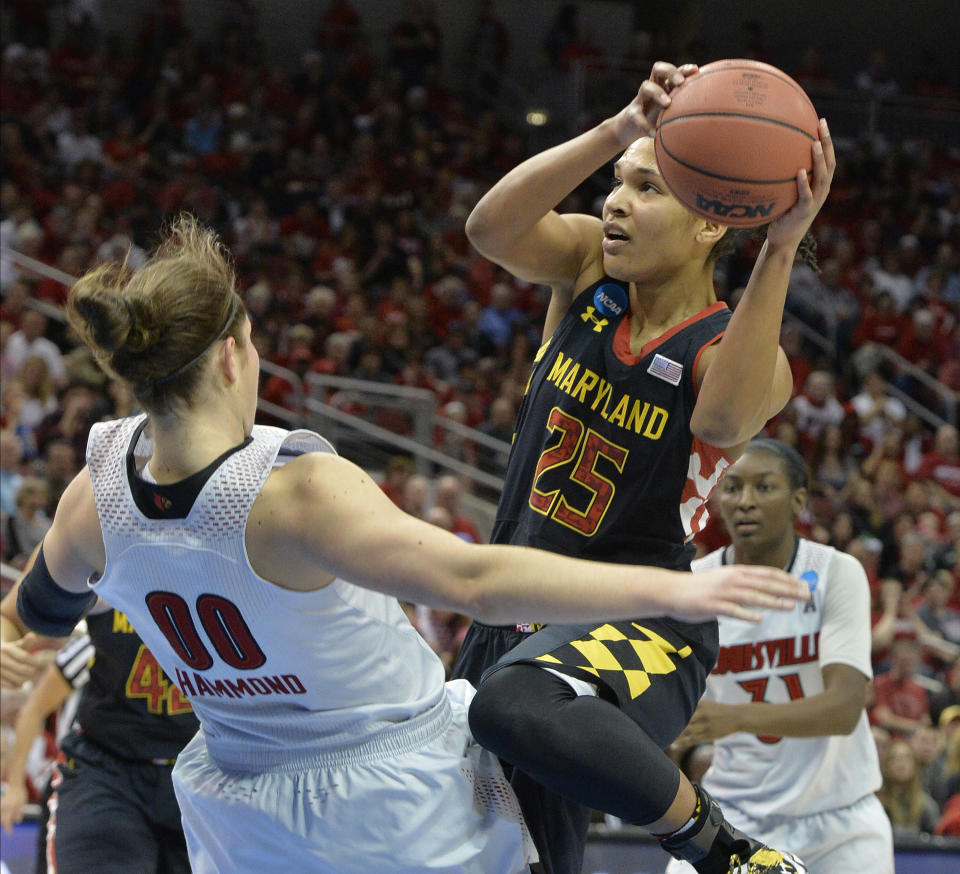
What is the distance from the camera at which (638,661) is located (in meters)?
2.98

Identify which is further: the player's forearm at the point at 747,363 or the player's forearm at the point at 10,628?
the player's forearm at the point at 10,628

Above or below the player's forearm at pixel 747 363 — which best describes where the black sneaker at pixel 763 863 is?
below

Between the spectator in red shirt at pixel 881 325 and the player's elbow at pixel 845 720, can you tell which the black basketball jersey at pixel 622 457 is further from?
the spectator in red shirt at pixel 881 325

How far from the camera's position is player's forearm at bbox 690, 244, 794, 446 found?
2885 millimetres

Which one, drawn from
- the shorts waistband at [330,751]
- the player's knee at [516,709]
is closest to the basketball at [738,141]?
the player's knee at [516,709]

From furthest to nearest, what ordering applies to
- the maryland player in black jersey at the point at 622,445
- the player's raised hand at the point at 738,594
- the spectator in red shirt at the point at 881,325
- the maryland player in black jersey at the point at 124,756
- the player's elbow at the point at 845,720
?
the spectator in red shirt at the point at 881,325, the player's elbow at the point at 845,720, the maryland player in black jersey at the point at 124,756, the maryland player in black jersey at the point at 622,445, the player's raised hand at the point at 738,594

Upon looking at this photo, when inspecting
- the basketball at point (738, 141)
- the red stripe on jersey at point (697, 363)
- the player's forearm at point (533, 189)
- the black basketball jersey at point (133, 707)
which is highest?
the basketball at point (738, 141)

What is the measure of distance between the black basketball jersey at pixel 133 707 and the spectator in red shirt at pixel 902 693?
580 cm

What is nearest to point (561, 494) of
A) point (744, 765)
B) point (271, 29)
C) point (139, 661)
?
point (139, 661)

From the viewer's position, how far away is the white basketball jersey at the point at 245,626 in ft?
8.00

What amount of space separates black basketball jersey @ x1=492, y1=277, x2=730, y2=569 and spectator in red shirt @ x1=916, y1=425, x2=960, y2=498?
9.16m

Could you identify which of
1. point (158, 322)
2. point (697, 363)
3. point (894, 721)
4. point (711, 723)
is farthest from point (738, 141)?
point (894, 721)

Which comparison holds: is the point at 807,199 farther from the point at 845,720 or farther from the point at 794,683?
the point at 794,683

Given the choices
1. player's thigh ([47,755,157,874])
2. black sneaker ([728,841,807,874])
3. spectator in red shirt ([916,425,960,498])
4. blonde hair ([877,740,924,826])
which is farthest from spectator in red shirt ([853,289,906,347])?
black sneaker ([728,841,807,874])
